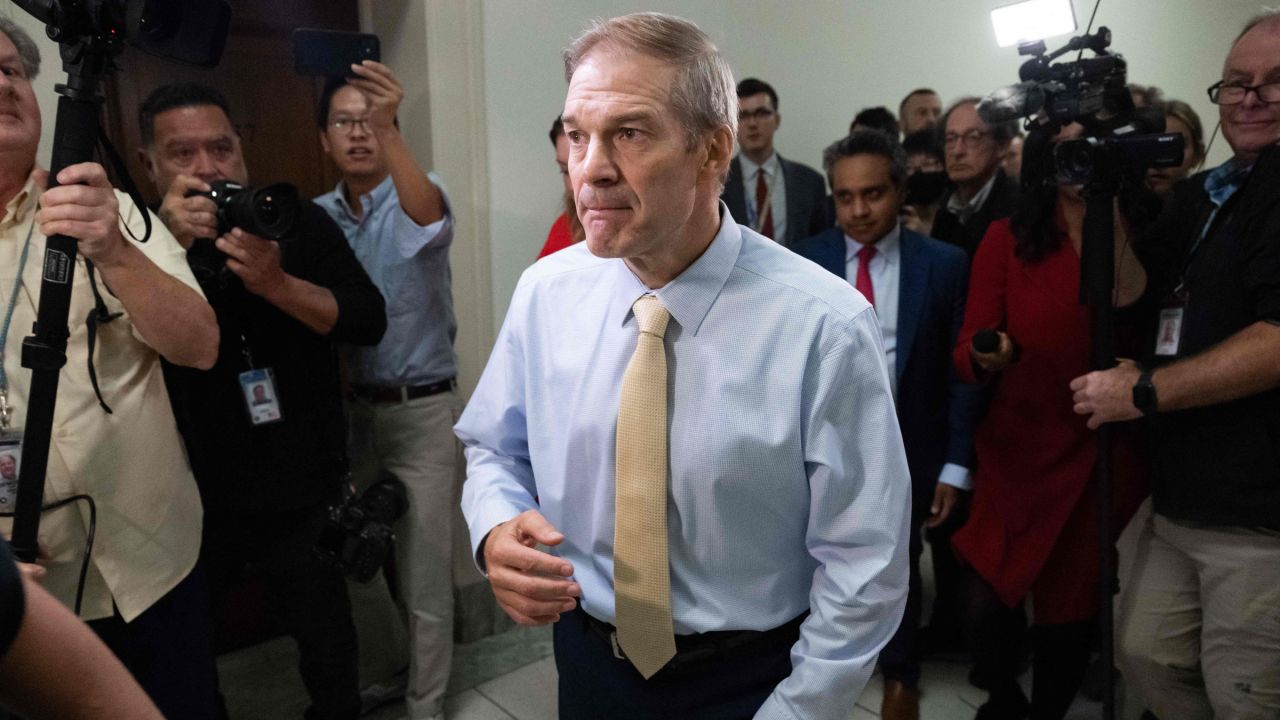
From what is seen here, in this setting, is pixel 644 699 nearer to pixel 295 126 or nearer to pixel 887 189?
pixel 887 189

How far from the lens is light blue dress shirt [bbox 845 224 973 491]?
2.26 meters

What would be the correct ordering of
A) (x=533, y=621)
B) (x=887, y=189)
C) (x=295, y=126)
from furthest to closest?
(x=295, y=126) < (x=887, y=189) < (x=533, y=621)

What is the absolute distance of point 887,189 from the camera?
7.46ft

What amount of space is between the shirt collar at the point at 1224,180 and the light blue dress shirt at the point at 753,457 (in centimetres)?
117

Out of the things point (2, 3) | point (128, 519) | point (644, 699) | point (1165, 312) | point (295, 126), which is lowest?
point (644, 699)

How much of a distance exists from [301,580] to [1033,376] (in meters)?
1.85

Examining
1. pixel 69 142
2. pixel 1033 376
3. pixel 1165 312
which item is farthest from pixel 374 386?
pixel 1165 312

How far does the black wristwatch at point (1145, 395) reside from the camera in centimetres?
170

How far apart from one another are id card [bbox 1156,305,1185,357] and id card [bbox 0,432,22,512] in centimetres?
219

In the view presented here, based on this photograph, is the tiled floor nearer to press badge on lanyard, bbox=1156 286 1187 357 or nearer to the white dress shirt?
press badge on lanyard, bbox=1156 286 1187 357

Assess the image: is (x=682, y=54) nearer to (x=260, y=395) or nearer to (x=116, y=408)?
(x=116, y=408)

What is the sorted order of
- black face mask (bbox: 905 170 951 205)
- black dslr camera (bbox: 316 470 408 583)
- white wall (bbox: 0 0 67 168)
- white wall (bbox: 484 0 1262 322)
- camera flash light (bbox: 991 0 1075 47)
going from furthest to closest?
camera flash light (bbox: 991 0 1075 47)
black face mask (bbox: 905 170 951 205)
white wall (bbox: 484 0 1262 322)
white wall (bbox: 0 0 67 168)
black dslr camera (bbox: 316 470 408 583)

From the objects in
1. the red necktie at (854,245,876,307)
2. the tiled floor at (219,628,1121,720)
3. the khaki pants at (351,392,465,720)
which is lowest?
the tiled floor at (219,628,1121,720)

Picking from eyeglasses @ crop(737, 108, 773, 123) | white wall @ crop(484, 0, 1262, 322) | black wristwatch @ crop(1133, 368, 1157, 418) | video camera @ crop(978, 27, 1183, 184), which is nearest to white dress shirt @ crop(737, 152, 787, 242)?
eyeglasses @ crop(737, 108, 773, 123)
